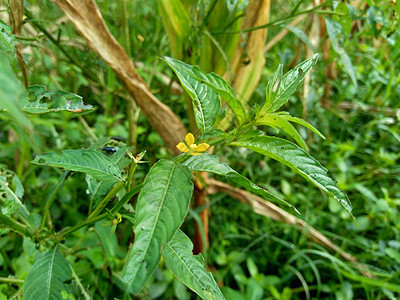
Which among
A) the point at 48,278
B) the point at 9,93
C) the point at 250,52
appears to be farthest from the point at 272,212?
the point at 9,93

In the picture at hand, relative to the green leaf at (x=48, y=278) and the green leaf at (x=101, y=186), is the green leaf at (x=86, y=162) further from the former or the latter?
the green leaf at (x=48, y=278)

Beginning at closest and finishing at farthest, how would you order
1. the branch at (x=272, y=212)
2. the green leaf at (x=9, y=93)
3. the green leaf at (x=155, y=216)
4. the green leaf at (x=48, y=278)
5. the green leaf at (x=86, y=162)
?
the green leaf at (x=9, y=93) < the green leaf at (x=155, y=216) < the green leaf at (x=86, y=162) < the green leaf at (x=48, y=278) < the branch at (x=272, y=212)

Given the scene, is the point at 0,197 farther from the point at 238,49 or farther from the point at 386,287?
the point at 386,287

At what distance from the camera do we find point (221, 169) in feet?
1.56

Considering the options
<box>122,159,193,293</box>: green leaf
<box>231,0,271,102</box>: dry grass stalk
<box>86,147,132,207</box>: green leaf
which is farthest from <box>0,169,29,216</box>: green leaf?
<box>231,0,271,102</box>: dry grass stalk

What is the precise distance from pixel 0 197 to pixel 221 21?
94 centimetres

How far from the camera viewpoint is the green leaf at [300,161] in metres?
0.47

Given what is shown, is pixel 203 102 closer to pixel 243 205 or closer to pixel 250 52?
pixel 250 52

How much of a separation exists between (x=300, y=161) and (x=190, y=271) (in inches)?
10.2

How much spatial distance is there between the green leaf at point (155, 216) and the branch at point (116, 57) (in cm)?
63

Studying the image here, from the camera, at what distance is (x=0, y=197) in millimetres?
752

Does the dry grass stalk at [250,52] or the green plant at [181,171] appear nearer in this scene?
the green plant at [181,171]

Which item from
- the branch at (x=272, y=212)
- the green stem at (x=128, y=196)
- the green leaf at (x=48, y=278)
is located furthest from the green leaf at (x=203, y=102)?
the branch at (x=272, y=212)

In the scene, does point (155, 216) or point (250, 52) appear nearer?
point (155, 216)
